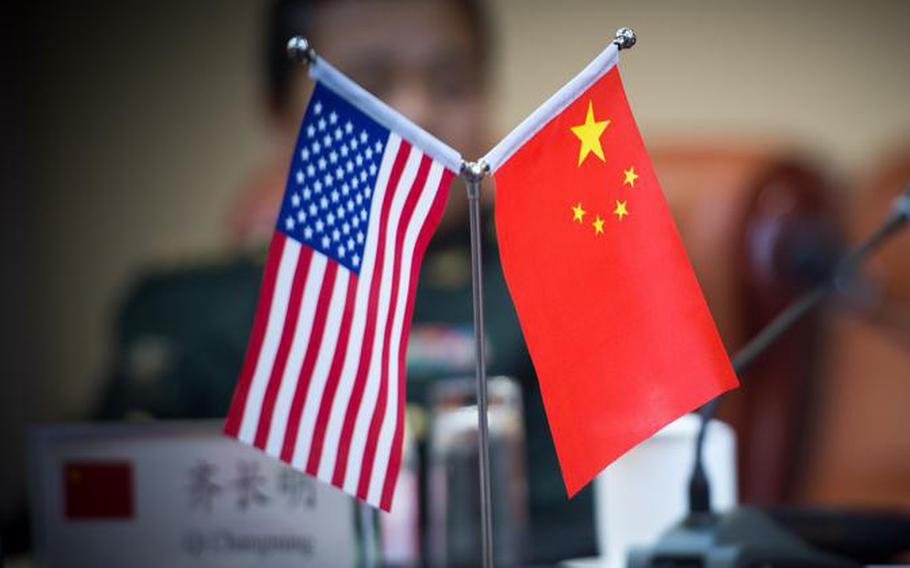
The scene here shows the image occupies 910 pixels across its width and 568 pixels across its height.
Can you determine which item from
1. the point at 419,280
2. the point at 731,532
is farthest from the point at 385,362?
the point at 419,280

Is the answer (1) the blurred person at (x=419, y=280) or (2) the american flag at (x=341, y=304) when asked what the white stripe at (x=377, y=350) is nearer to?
(2) the american flag at (x=341, y=304)

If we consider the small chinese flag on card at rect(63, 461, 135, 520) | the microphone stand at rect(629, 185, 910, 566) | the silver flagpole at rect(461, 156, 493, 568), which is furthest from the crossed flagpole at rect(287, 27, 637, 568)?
the small chinese flag on card at rect(63, 461, 135, 520)

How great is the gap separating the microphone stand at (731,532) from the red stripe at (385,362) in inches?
12.0

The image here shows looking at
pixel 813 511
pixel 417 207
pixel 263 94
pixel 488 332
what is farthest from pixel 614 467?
pixel 263 94

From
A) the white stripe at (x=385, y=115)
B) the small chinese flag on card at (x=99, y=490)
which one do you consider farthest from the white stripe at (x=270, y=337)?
the small chinese flag on card at (x=99, y=490)

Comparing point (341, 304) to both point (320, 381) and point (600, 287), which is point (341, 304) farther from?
point (600, 287)

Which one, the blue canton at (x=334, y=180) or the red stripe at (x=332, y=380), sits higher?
the blue canton at (x=334, y=180)

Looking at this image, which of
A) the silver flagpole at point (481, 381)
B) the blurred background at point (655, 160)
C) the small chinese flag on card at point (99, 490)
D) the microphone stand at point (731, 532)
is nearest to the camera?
the silver flagpole at point (481, 381)

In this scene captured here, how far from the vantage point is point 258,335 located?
850 millimetres

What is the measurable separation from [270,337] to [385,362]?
97 millimetres

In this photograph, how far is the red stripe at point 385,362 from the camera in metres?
0.83

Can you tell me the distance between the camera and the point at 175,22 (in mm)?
2799

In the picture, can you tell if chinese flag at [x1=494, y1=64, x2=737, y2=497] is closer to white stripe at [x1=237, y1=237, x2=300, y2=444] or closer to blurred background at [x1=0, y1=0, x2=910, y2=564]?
white stripe at [x1=237, y1=237, x2=300, y2=444]

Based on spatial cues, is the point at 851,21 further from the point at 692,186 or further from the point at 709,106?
the point at 692,186
